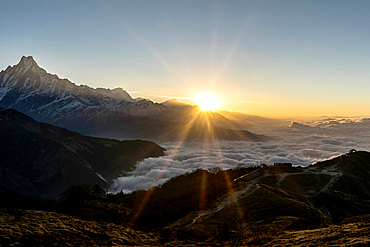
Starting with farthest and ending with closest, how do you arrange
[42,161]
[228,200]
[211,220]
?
1. [42,161]
2. [228,200]
3. [211,220]

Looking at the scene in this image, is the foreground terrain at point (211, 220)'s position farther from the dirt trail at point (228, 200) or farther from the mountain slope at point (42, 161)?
the mountain slope at point (42, 161)

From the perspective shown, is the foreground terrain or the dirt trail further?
the dirt trail

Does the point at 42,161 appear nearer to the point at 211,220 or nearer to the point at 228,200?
the point at 228,200

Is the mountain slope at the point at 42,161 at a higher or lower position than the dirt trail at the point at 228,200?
lower

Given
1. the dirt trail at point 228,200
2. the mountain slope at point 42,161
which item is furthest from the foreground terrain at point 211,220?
the mountain slope at point 42,161

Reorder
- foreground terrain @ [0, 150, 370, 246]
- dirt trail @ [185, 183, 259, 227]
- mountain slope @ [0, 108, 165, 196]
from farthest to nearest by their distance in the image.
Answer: mountain slope @ [0, 108, 165, 196] → dirt trail @ [185, 183, 259, 227] → foreground terrain @ [0, 150, 370, 246]

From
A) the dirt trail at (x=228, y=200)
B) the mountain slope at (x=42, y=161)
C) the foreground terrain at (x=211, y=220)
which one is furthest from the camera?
the mountain slope at (x=42, y=161)

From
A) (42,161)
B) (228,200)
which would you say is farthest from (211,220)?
(42,161)

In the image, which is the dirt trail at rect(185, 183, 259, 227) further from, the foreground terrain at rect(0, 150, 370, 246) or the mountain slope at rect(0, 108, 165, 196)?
the mountain slope at rect(0, 108, 165, 196)

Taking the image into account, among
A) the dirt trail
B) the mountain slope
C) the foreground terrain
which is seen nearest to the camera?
the foreground terrain

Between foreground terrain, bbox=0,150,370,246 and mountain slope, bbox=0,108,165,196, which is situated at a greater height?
foreground terrain, bbox=0,150,370,246

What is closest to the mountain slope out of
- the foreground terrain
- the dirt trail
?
the foreground terrain

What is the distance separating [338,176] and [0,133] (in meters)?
252

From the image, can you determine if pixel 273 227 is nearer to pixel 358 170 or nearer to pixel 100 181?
pixel 358 170
